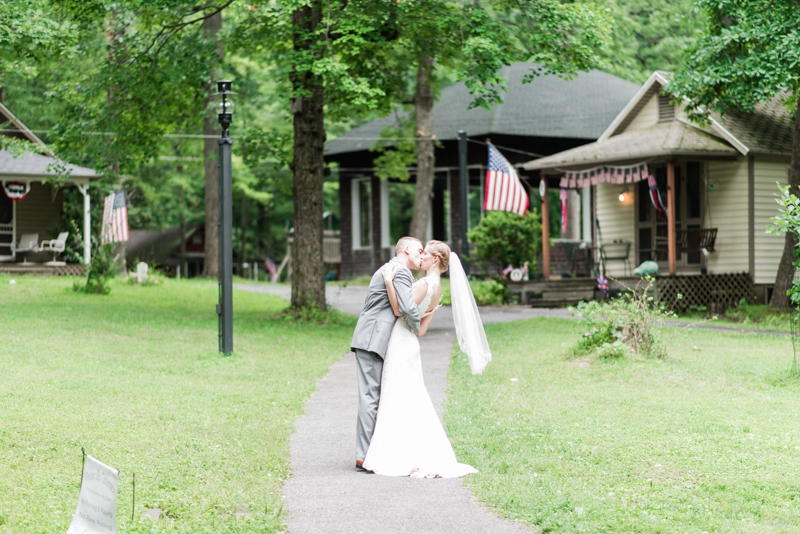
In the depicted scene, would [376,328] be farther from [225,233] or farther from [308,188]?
[308,188]

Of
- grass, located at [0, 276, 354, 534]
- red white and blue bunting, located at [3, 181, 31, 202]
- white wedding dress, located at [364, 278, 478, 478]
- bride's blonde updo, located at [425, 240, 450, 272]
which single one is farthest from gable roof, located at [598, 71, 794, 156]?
red white and blue bunting, located at [3, 181, 31, 202]

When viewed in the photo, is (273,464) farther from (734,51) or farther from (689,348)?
(734,51)

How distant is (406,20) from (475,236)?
8017 millimetres

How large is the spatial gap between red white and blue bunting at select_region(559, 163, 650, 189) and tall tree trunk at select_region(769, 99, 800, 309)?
3330 mm

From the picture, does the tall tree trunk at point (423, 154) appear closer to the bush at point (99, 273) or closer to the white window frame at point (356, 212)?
the white window frame at point (356, 212)

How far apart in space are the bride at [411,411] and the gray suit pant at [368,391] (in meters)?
0.07

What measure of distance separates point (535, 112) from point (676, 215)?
31.7 feet

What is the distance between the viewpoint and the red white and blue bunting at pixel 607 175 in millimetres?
21344

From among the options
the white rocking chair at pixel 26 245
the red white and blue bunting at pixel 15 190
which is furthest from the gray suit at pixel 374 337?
the white rocking chair at pixel 26 245

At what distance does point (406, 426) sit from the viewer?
7.07 metres

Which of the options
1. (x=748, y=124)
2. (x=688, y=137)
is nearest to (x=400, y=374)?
(x=688, y=137)

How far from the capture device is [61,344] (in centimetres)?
1284

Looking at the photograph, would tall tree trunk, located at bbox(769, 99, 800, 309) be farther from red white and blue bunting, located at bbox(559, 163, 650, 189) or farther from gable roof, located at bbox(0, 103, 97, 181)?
gable roof, located at bbox(0, 103, 97, 181)

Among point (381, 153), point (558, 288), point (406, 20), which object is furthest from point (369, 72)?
point (381, 153)
